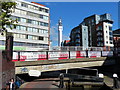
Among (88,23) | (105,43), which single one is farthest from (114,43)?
(88,23)

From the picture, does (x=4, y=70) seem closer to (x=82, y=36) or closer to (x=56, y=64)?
(x=56, y=64)

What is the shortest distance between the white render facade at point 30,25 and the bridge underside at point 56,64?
86.6 feet

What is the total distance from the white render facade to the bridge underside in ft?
86.6

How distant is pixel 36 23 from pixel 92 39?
119 feet

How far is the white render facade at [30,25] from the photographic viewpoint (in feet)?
142

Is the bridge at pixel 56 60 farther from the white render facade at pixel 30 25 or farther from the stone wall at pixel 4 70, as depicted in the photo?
the white render facade at pixel 30 25

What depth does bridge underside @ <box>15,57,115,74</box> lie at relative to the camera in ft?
56.2

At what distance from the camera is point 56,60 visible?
2002 cm

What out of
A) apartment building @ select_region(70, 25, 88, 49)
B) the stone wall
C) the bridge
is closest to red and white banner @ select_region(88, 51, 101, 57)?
the bridge

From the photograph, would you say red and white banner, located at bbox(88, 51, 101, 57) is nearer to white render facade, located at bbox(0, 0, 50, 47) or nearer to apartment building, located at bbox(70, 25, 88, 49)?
white render facade, located at bbox(0, 0, 50, 47)

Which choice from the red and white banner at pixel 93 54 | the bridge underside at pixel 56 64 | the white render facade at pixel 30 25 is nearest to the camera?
the bridge underside at pixel 56 64

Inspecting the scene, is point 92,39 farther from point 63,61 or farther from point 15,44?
point 63,61

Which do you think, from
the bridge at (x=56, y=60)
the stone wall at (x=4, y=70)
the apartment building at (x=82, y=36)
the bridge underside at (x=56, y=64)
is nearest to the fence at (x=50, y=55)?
the bridge at (x=56, y=60)

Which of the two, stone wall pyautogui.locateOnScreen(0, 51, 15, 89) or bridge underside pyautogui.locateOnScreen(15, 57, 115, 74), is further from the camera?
bridge underside pyautogui.locateOnScreen(15, 57, 115, 74)
